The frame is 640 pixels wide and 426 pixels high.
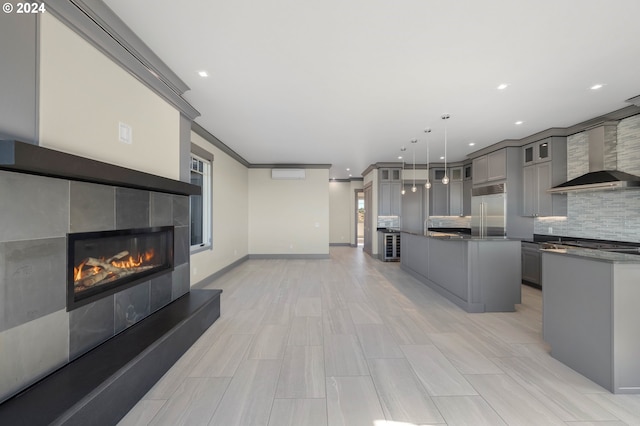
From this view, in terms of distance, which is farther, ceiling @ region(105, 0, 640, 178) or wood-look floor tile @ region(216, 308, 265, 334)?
wood-look floor tile @ region(216, 308, 265, 334)

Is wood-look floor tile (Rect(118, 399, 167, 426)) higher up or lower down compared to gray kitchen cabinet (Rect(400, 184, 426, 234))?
lower down

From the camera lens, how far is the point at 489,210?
625 centimetres

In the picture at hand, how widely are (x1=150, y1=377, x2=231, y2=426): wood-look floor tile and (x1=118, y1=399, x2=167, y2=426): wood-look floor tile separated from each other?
41 millimetres

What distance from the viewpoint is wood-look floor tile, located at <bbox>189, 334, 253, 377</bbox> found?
2287 mm

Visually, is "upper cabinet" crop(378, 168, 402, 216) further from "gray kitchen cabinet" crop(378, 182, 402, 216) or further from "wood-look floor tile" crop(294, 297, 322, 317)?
"wood-look floor tile" crop(294, 297, 322, 317)

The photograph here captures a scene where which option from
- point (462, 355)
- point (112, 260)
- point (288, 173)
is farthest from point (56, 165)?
point (288, 173)

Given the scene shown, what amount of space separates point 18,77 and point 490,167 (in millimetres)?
7569

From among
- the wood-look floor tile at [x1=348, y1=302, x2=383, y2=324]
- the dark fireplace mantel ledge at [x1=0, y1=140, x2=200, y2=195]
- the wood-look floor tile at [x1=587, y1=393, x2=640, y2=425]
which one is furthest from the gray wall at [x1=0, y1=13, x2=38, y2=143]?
the wood-look floor tile at [x1=587, y1=393, x2=640, y2=425]

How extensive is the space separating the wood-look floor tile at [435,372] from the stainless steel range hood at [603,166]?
3.78 meters

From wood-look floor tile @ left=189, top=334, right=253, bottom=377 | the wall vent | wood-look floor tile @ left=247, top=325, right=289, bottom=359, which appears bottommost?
wood-look floor tile @ left=247, top=325, right=289, bottom=359

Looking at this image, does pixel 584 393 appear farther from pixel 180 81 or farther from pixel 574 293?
pixel 180 81

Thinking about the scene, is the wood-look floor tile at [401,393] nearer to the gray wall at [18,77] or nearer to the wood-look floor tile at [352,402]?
the wood-look floor tile at [352,402]

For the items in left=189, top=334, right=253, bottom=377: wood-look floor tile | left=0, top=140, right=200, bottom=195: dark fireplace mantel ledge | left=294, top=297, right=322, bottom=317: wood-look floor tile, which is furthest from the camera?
left=294, top=297, right=322, bottom=317: wood-look floor tile

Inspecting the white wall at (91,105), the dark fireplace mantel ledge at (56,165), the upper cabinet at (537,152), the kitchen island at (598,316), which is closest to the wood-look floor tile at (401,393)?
the kitchen island at (598,316)
